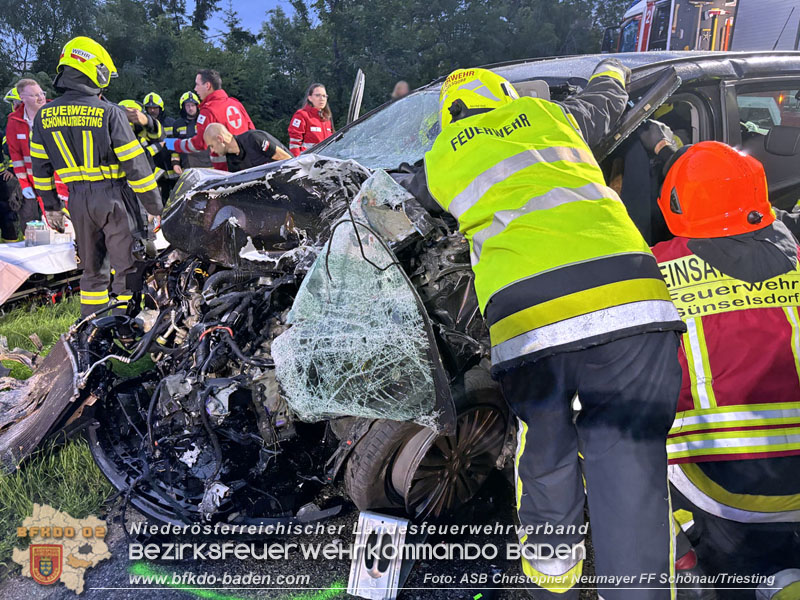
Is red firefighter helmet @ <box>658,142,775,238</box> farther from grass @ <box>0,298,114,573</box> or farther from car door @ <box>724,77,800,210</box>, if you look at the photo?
grass @ <box>0,298,114,573</box>

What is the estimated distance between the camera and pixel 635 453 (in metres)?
1.46

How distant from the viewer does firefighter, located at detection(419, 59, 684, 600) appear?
1.45 metres

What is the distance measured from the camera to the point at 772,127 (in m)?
2.66

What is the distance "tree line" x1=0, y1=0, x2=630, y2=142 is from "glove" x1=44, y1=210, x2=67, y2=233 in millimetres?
10524

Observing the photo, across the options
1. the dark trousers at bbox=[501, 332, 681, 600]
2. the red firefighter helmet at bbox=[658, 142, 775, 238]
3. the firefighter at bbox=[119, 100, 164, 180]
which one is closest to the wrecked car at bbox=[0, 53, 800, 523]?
the dark trousers at bbox=[501, 332, 681, 600]

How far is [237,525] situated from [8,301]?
352 centimetres

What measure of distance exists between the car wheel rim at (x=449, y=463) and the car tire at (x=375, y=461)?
0.17 ft

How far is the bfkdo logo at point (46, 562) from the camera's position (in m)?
2.02

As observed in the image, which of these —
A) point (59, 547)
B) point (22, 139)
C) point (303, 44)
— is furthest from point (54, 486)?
point (303, 44)

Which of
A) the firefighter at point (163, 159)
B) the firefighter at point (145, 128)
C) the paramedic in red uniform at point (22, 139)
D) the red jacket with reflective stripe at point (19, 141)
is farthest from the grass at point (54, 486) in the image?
the red jacket with reflective stripe at point (19, 141)

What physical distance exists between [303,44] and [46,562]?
53.2 ft

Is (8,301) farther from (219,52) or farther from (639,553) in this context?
(219,52)

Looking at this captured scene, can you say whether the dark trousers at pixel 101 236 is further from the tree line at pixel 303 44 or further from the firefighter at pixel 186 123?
the tree line at pixel 303 44

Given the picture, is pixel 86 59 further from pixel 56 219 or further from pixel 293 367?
pixel 293 367
